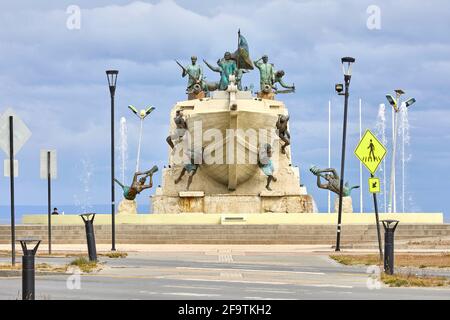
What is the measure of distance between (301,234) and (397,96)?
1930 centimetres

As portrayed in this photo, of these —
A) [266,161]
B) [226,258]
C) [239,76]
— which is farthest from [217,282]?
[239,76]

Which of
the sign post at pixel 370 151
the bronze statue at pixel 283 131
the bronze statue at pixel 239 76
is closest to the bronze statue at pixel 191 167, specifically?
the bronze statue at pixel 283 131

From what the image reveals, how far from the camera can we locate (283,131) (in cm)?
5578

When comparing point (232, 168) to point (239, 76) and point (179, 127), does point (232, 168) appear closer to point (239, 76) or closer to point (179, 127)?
point (179, 127)

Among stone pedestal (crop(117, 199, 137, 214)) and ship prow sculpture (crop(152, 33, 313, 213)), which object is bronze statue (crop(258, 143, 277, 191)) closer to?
ship prow sculpture (crop(152, 33, 313, 213))

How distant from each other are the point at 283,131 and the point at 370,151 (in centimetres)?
2848

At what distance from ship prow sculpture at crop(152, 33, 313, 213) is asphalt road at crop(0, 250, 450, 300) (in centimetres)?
2233

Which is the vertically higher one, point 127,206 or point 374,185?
point 374,185

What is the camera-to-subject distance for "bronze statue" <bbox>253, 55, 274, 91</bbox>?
59.1 meters

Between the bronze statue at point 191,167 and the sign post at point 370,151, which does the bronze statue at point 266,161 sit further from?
the sign post at point 370,151
